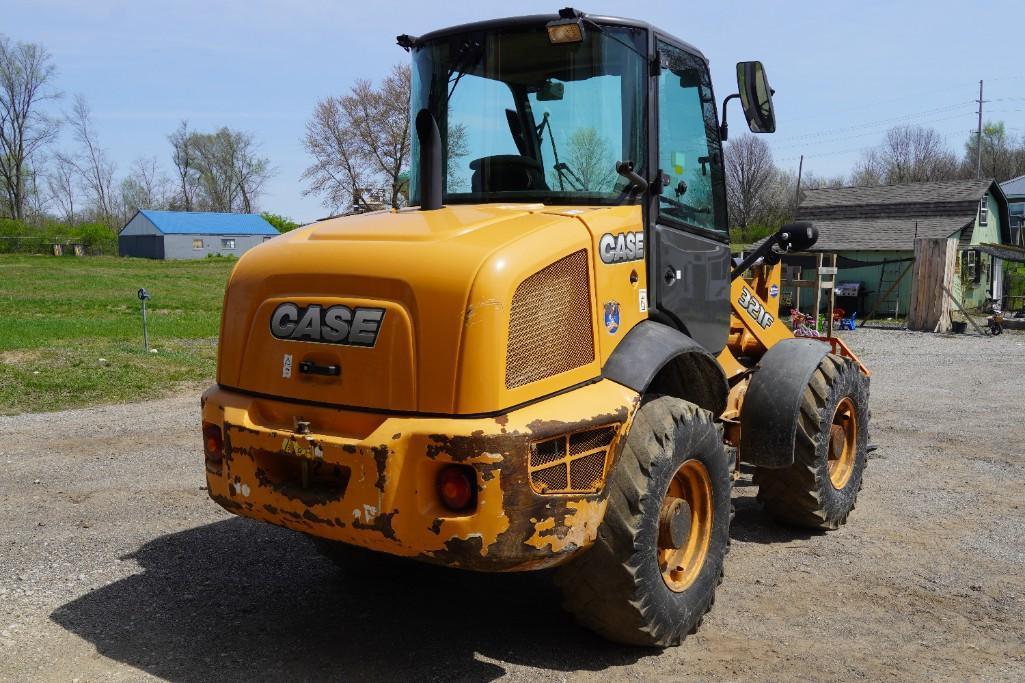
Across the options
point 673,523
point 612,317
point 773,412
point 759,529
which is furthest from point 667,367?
point 759,529

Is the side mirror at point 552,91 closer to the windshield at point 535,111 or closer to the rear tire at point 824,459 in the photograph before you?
the windshield at point 535,111

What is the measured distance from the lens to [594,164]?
14.3 ft

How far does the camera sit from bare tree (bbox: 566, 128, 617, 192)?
4352mm

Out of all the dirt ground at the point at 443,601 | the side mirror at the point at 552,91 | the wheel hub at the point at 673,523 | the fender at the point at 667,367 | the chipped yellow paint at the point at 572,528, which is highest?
the side mirror at the point at 552,91

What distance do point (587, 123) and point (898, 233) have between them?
27953mm

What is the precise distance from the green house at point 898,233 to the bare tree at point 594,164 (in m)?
23.1

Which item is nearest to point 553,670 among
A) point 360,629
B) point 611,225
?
point 360,629

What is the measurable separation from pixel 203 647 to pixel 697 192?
3467 mm

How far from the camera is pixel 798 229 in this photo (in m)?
5.56

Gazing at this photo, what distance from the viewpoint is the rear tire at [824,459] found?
18.6ft

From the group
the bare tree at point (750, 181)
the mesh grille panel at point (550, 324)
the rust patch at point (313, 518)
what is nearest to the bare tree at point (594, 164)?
the mesh grille panel at point (550, 324)

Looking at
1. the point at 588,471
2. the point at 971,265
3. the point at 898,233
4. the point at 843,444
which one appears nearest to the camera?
the point at 588,471

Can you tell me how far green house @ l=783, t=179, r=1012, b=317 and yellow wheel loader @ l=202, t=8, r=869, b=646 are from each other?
2290 centimetres

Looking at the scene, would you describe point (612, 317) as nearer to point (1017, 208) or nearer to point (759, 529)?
point (759, 529)
